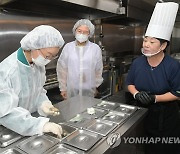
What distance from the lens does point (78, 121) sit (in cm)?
112

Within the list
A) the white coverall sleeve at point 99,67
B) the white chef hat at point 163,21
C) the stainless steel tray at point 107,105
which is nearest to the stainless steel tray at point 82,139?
the stainless steel tray at point 107,105

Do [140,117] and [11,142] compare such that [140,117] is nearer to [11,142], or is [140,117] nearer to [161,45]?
[161,45]

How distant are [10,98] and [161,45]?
106 centimetres

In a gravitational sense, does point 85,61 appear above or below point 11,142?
above

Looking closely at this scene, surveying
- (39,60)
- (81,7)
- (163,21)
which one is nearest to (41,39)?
(39,60)

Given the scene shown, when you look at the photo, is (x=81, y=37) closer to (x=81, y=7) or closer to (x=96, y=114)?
(x=81, y=7)

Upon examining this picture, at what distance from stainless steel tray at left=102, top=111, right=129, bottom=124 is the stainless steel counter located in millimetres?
26

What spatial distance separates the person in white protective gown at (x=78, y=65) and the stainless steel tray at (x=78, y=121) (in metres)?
0.89

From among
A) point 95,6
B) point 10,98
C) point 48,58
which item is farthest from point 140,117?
point 95,6

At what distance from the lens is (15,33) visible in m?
1.86

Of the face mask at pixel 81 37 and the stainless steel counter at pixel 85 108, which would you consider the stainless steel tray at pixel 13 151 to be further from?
the face mask at pixel 81 37

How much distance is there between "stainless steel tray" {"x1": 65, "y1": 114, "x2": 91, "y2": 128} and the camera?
106 centimetres

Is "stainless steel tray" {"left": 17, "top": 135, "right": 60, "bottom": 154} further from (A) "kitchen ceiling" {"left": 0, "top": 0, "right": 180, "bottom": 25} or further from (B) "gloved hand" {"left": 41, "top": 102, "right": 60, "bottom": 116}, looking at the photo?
(A) "kitchen ceiling" {"left": 0, "top": 0, "right": 180, "bottom": 25}

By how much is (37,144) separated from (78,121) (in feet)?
0.96
